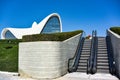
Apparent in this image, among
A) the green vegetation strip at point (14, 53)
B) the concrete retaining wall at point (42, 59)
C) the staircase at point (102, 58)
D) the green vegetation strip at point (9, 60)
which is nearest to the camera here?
the concrete retaining wall at point (42, 59)

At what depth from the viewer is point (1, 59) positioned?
1675 cm

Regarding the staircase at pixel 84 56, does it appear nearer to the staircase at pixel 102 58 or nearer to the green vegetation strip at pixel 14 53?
the staircase at pixel 102 58

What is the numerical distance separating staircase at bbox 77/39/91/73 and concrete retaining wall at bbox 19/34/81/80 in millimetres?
1752

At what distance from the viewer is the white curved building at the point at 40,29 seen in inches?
2274

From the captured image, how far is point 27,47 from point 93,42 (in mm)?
6453

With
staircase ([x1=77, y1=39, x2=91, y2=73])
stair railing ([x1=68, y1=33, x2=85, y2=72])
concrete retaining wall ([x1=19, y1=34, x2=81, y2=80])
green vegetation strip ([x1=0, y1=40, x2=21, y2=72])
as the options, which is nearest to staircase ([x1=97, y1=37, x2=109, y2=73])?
staircase ([x1=77, y1=39, x2=91, y2=73])

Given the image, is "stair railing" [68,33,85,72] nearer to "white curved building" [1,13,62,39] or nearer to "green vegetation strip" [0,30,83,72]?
"green vegetation strip" [0,30,83,72]

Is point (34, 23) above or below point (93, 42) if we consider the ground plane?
above

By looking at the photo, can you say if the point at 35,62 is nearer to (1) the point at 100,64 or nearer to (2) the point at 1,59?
(1) the point at 100,64

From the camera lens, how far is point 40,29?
58094 mm

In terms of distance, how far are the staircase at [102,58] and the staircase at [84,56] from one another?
782mm

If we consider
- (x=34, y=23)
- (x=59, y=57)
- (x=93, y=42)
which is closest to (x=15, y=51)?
(x=93, y=42)

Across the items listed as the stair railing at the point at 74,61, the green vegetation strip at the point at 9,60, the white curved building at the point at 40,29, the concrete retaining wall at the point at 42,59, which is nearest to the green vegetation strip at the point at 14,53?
the green vegetation strip at the point at 9,60

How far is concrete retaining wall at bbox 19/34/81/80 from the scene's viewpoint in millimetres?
11289
